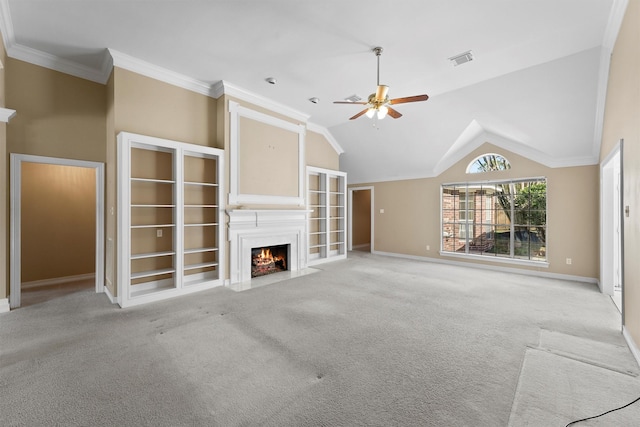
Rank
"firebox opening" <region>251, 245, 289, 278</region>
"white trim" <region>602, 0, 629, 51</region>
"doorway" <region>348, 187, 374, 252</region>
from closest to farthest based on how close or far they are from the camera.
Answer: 1. "white trim" <region>602, 0, 629, 51</region>
2. "firebox opening" <region>251, 245, 289, 278</region>
3. "doorway" <region>348, 187, 374, 252</region>

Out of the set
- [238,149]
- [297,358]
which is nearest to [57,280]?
[238,149]

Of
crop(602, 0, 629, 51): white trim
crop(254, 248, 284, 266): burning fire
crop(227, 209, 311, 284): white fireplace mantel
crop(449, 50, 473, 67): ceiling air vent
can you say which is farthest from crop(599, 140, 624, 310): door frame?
crop(254, 248, 284, 266): burning fire

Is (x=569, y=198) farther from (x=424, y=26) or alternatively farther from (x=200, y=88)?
(x=200, y=88)

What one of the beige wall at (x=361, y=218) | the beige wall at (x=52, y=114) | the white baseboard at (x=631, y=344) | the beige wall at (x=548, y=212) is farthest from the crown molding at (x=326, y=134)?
the white baseboard at (x=631, y=344)

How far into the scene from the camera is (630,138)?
106 inches

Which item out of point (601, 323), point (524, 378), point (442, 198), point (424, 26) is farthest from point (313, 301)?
point (442, 198)

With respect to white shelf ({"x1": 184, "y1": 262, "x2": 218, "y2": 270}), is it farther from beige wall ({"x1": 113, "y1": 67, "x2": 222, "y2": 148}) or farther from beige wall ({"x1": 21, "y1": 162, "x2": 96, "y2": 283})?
beige wall ({"x1": 21, "y1": 162, "x2": 96, "y2": 283})

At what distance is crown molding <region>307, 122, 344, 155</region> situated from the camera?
6.99m

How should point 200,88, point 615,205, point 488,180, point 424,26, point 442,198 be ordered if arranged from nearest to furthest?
1. point 424,26
2. point 615,205
3. point 200,88
4. point 488,180
5. point 442,198

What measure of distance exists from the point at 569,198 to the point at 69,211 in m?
9.46

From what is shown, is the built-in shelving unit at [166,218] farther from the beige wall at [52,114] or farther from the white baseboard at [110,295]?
the beige wall at [52,114]

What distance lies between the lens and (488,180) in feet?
21.0

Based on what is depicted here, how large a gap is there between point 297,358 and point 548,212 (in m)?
5.93

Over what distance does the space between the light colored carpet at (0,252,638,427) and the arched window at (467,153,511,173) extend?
299cm
